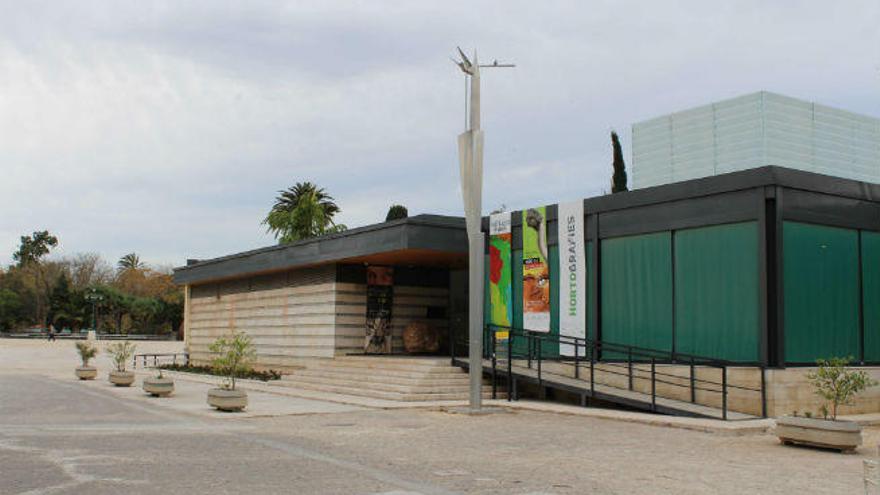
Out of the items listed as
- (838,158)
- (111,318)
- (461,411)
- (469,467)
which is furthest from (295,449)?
(111,318)

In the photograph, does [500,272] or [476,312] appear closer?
[476,312]

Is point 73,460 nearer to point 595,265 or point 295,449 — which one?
point 295,449

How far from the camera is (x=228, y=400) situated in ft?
55.2

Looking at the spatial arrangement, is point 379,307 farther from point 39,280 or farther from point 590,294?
point 39,280

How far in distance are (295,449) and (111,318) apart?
84472 millimetres

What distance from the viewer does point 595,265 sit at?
63.6 ft

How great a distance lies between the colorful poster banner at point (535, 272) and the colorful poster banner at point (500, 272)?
2.05 feet

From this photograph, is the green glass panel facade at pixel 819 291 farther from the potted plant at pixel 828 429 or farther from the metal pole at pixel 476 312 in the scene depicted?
the metal pole at pixel 476 312

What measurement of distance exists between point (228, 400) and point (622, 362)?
27.6 feet

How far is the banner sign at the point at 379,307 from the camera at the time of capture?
27.1 metres

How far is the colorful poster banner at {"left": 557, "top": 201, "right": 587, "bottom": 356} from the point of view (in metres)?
19.6

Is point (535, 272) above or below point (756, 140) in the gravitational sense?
below

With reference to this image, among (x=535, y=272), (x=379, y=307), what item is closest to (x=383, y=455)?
(x=535, y=272)

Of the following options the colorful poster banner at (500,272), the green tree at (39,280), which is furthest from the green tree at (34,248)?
the colorful poster banner at (500,272)
